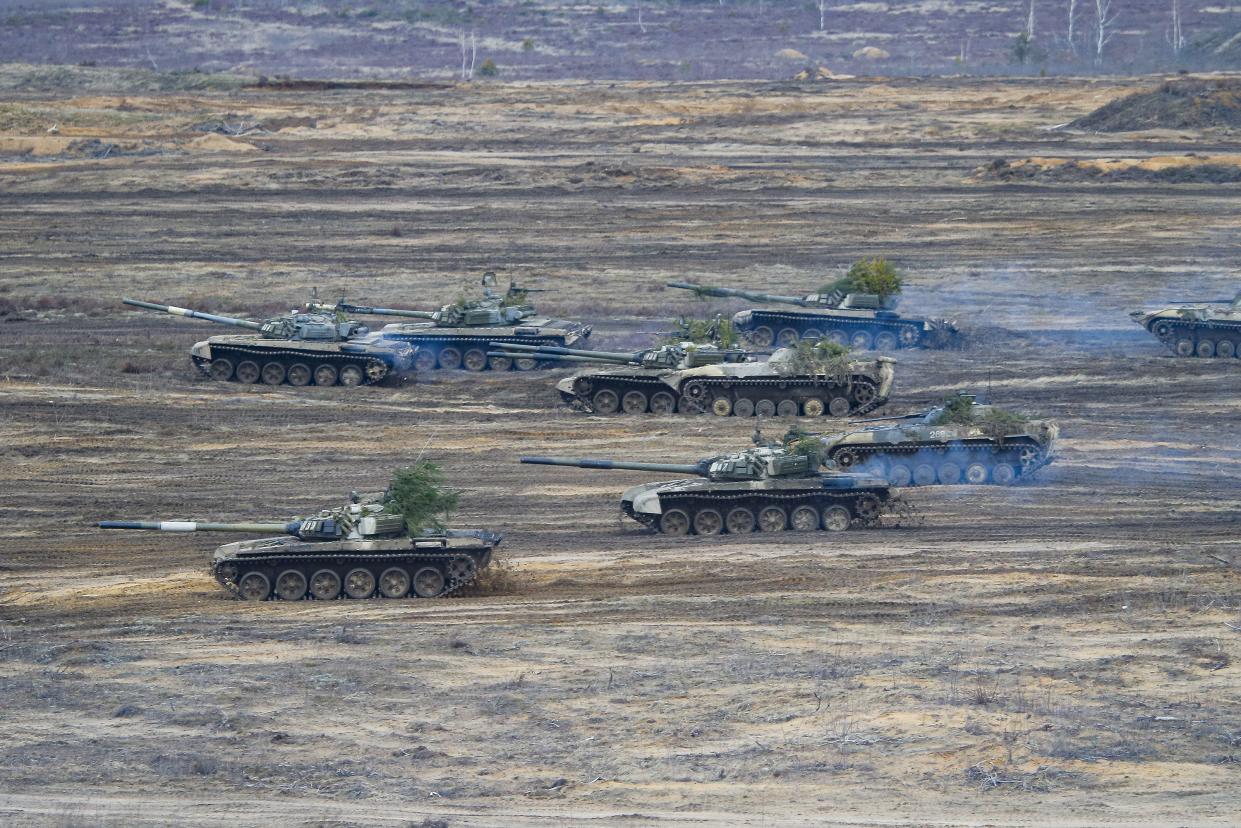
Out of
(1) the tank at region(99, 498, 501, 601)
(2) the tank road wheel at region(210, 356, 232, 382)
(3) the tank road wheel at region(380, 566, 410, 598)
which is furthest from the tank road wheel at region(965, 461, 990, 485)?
(2) the tank road wheel at region(210, 356, 232, 382)

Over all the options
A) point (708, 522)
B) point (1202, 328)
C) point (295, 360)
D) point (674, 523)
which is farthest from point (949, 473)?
point (295, 360)

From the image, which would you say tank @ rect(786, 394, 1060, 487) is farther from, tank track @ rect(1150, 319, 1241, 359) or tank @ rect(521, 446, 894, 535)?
tank track @ rect(1150, 319, 1241, 359)

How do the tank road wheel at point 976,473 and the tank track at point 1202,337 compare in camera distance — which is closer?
the tank road wheel at point 976,473

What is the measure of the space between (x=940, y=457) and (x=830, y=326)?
1113cm

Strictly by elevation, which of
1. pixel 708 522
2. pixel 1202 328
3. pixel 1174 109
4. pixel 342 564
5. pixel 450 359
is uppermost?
pixel 1174 109

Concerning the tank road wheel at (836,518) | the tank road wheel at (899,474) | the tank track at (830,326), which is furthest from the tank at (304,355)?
the tank road wheel at (836,518)

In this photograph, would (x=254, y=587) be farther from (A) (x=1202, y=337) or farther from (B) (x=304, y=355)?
(A) (x=1202, y=337)

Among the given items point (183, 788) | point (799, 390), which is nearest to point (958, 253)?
point (799, 390)

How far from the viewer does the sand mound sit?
2613 inches

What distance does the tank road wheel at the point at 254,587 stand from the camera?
22531 mm

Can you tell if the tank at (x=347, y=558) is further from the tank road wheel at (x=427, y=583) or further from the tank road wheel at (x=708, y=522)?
the tank road wheel at (x=708, y=522)

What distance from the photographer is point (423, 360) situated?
37.6 metres

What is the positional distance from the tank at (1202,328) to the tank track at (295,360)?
1623 centimetres

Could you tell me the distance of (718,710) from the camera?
17.5 m
